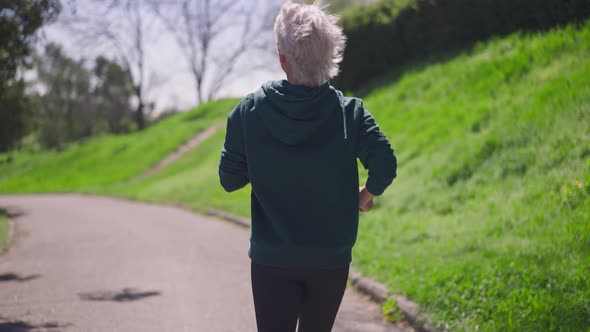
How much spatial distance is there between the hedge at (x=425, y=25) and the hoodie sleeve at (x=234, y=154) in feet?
34.1

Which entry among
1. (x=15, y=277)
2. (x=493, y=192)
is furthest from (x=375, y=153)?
(x=15, y=277)

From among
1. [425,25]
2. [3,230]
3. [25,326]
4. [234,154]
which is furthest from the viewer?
[425,25]

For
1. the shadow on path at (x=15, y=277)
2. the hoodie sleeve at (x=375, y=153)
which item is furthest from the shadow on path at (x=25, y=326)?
the hoodie sleeve at (x=375, y=153)

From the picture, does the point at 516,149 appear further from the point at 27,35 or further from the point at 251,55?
the point at 251,55

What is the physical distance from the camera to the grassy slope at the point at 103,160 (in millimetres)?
29875

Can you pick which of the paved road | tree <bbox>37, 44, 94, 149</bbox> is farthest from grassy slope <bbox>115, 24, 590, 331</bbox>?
tree <bbox>37, 44, 94, 149</bbox>

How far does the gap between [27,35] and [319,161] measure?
24.7 feet

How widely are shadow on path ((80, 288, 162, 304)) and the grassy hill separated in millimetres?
2596

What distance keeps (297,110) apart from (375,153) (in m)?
0.36

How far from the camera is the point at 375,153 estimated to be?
2.28 metres

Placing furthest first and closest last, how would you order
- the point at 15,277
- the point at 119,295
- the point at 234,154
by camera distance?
the point at 15,277 < the point at 119,295 < the point at 234,154

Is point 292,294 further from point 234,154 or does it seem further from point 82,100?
point 82,100

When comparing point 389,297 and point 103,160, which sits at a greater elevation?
point 389,297

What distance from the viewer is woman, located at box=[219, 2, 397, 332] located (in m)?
2.20
